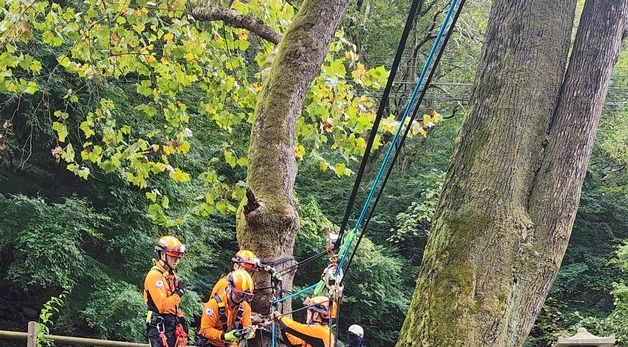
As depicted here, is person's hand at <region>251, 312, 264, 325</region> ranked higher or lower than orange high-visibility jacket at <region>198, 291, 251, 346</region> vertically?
higher

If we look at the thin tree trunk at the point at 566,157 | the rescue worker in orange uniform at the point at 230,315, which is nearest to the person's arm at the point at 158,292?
the rescue worker in orange uniform at the point at 230,315

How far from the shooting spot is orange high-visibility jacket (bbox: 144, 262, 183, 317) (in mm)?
5930

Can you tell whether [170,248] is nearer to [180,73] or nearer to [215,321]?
[215,321]

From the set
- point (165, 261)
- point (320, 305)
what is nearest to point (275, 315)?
point (320, 305)

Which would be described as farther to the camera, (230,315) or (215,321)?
(215,321)

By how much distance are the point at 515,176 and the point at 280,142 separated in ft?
6.42

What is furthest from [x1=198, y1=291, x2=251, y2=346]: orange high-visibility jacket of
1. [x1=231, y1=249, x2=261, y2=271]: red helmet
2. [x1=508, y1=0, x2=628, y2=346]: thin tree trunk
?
[x1=508, y1=0, x2=628, y2=346]: thin tree trunk

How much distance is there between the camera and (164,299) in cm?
596

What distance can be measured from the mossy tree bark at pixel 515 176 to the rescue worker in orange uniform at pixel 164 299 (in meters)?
3.44

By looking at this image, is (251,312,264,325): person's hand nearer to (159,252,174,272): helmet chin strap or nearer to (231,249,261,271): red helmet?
(231,249,261,271): red helmet

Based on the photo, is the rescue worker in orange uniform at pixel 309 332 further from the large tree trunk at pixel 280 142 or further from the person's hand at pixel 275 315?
the person's hand at pixel 275 315

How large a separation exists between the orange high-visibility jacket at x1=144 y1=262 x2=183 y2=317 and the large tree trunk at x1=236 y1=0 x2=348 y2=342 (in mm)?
1801

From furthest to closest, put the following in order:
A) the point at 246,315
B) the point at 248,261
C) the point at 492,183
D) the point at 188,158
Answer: the point at 188,158 → the point at 246,315 → the point at 248,261 → the point at 492,183

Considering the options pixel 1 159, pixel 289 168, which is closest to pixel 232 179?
pixel 1 159
